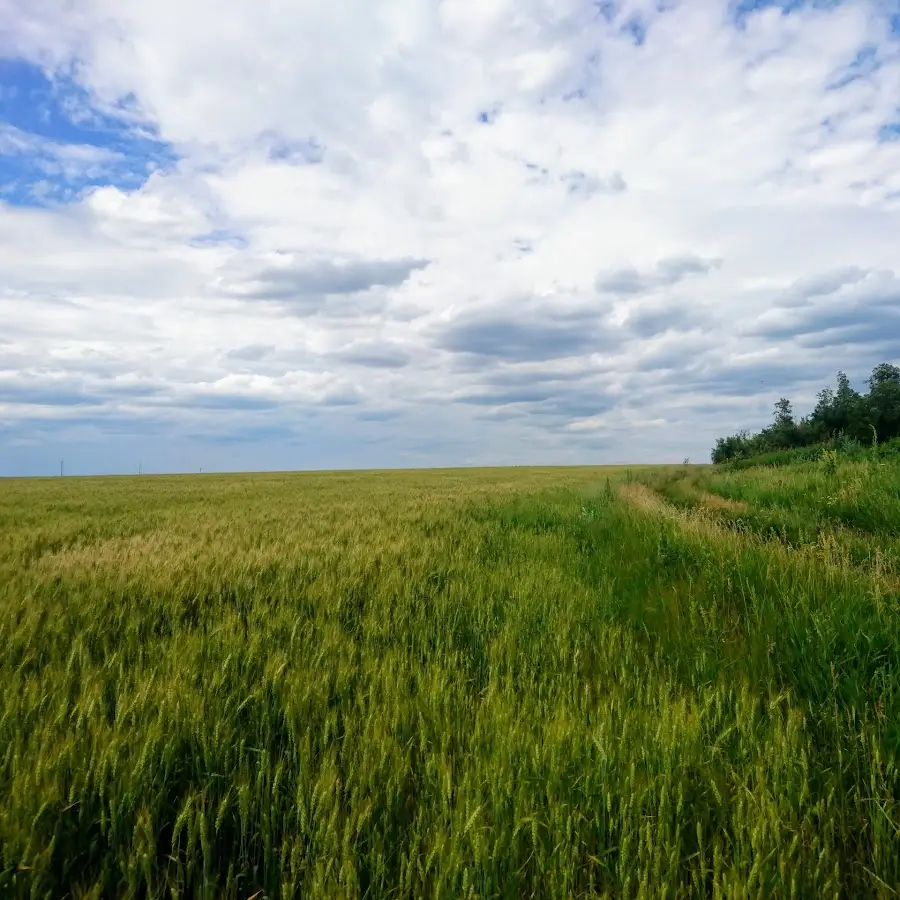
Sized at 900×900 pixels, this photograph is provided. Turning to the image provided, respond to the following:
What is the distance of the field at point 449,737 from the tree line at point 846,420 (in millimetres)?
23373

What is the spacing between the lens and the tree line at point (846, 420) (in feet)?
88.4

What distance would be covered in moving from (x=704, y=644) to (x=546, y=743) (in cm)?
191

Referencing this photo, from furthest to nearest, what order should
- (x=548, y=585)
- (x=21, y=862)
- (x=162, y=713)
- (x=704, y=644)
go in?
(x=548, y=585)
(x=704, y=644)
(x=162, y=713)
(x=21, y=862)

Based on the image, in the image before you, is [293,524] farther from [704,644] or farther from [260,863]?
[260,863]

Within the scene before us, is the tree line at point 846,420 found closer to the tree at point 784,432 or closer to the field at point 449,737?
the tree at point 784,432

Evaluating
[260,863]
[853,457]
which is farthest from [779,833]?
[853,457]

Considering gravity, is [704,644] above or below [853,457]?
below

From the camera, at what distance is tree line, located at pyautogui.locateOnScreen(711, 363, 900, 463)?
27.0 metres

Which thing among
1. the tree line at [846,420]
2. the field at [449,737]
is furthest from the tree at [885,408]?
the field at [449,737]

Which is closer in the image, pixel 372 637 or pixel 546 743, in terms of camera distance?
pixel 546 743

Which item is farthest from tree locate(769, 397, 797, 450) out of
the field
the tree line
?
the field

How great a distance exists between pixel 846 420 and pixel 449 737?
33.4 m

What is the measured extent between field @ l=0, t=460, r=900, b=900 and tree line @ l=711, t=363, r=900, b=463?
76.7 feet

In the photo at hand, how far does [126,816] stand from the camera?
1882mm
